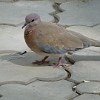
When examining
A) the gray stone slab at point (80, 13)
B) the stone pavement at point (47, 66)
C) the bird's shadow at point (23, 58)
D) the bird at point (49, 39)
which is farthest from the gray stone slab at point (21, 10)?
the bird at point (49, 39)

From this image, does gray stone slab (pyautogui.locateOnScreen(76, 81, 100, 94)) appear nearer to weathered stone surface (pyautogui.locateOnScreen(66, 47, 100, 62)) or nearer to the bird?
the bird

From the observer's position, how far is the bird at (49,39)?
4.05 metres

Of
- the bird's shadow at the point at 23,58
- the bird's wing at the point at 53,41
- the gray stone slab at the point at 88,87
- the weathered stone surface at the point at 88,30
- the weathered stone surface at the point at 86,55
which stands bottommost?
the bird's shadow at the point at 23,58

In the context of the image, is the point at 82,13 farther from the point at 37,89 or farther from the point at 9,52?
the point at 37,89

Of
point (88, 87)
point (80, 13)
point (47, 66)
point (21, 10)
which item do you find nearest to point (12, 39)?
point (47, 66)

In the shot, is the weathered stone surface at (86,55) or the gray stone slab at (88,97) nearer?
the gray stone slab at (88,97)

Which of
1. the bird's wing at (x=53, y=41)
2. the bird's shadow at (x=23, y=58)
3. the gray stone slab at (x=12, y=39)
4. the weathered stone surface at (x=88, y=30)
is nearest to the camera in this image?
the bird's wing at (x=53, y=41)

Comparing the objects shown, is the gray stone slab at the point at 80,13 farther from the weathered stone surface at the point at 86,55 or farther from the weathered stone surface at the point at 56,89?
the weathered stone surface at the point at 56,89

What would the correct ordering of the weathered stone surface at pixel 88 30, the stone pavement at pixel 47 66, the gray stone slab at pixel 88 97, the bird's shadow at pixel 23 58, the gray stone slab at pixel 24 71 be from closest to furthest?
the gray stone slab at pixel 88 97
the stone pavement at pixel 47 66
the gray stone slab at pixel 24 71
the bird's shadow at pixel 23 58
the weathered stone surface at pixel 88 30

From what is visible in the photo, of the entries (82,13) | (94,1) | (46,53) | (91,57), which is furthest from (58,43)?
(94,1)

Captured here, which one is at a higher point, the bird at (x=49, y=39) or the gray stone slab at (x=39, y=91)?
the bird at (x=49, y=39)

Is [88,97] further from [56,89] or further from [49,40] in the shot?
[49,40]

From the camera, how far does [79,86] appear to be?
3.77 meters

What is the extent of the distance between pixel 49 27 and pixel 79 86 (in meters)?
0.62
